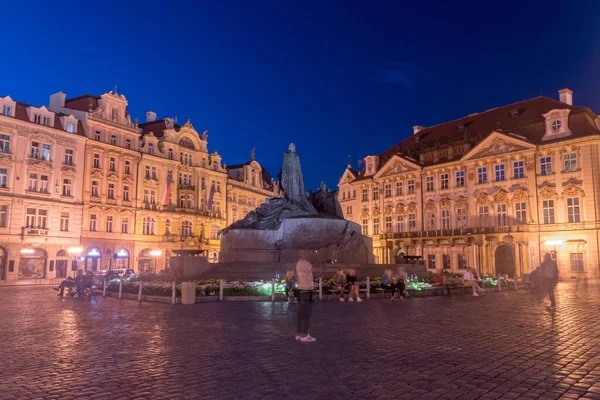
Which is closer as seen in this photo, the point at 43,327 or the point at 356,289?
the point at 43,327

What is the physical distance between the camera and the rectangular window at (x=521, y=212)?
159 ft

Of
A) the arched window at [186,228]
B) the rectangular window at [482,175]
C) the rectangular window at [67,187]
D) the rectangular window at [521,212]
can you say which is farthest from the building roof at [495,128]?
the rectangular window at [67,187]

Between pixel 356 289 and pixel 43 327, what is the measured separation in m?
10.2

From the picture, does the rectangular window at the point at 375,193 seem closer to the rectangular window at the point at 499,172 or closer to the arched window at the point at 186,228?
the rectangular window at the point at 499,172

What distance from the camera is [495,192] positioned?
51000 millimetres

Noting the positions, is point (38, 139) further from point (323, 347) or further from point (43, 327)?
point (323, 347)

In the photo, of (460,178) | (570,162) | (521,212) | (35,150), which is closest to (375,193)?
(460,178)

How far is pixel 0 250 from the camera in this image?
137 feet

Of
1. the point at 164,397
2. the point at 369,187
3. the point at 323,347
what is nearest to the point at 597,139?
the point at 369,187

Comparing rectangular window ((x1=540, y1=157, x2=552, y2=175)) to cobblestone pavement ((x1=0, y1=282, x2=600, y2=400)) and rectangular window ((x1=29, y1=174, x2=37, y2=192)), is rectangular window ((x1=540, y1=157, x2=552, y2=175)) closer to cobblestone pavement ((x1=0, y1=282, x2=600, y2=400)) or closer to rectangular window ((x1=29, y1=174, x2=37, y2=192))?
cobblestone pavement ((x1=0, y1=282, x2=600, y2=400))

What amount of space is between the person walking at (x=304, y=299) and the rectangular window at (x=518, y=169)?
144 feet

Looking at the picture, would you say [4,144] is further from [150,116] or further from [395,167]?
[395,167]

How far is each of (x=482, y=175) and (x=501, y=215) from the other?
15.4ft

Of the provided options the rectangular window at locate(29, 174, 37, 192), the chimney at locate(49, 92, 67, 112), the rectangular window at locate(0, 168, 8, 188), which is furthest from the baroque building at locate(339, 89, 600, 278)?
the chimney at locate(49, 92, 67, 112)
